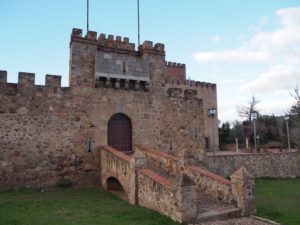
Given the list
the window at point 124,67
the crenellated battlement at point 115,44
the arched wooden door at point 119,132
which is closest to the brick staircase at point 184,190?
the arched wooden door at point 119,132

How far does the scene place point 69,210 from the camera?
7.90m

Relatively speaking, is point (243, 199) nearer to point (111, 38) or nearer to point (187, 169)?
point (187, 169)

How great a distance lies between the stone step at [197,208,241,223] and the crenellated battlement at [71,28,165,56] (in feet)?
31.1

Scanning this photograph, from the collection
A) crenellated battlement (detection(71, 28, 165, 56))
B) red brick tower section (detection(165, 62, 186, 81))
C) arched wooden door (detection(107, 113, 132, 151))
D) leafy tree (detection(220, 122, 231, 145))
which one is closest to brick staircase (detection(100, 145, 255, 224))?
arched wooden door (detection(107, 113, 132, 151))

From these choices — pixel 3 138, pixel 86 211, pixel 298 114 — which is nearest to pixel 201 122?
pixel 298 114

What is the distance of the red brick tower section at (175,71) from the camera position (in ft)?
105

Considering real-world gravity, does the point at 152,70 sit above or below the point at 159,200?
above

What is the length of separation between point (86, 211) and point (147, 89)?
8.00 meters

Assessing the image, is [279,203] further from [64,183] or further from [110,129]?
[64,183]

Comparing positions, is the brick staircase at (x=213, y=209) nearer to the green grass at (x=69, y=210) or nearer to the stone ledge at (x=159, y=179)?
the stone ledge at (x=159, y=179)

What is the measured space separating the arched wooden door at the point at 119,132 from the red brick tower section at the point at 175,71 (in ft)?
62.6

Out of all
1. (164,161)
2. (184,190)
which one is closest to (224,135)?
(164,161)

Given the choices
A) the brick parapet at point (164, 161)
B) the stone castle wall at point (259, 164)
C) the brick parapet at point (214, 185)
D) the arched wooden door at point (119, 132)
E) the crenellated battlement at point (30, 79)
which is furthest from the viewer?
the stone castle wall at point (259, 164)

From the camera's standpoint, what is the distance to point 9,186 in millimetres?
10602
